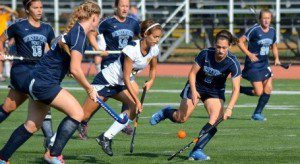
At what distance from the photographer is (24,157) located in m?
11.0

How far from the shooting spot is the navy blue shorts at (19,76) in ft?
33.7

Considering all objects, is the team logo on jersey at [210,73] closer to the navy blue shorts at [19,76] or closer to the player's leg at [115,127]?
the player's leg at [115,127]

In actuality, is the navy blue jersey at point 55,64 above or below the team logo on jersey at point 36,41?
above

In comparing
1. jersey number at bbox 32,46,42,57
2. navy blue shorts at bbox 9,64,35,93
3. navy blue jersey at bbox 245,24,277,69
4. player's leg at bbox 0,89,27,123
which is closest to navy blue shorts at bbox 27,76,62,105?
navy blue shorts at bbox 9,64,35,93

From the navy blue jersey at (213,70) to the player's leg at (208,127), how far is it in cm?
16

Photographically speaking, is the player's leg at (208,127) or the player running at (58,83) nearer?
the player running at (58,83)

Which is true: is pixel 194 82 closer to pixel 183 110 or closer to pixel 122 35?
pixel 183 110

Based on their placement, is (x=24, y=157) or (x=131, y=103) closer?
(x=24, y=157)

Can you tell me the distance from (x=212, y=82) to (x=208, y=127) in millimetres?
690

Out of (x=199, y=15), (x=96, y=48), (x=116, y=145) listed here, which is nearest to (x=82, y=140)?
(x=116, y=145)

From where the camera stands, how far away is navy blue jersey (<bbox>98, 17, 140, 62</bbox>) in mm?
14133

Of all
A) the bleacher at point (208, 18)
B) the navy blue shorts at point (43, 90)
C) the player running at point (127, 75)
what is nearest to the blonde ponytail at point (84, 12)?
the navy blue shorts at point (43, 90)

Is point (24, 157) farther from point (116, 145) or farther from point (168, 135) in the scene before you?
point (168, 135)

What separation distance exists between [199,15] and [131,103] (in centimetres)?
2201
